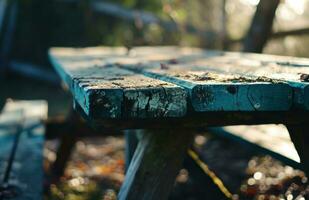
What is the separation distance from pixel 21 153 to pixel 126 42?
3.05m

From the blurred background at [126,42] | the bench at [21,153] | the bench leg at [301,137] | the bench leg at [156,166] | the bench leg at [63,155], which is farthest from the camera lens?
the bench leg at [63,155]

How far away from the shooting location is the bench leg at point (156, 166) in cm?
175

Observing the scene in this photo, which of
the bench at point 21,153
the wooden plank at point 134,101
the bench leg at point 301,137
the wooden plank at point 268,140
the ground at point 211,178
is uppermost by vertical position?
the wooden plank at point 134,101

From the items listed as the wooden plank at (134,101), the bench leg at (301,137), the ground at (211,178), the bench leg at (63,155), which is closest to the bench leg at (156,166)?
the bench leg at (301,137)

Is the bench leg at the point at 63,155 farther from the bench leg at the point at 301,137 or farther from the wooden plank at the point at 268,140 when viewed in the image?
the bench leg at the point at 301,137

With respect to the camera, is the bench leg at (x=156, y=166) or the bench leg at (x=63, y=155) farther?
the bench leg at (x=63, y=155)

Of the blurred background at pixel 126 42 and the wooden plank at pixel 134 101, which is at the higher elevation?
the wooden plank at pixel 134 101

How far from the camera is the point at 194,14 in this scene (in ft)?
29.7

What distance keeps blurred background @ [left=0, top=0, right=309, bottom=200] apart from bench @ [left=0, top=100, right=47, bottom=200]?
54 cm

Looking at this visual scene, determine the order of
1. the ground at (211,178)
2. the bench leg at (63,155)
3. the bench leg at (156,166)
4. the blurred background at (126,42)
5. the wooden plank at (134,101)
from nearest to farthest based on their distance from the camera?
1. the wooden plank at (134,101)
2. the bench leg at (156,166)
3. the ground at (211,178)
4. the blurred background at (126,42)
5. the bench leg at (63,155)

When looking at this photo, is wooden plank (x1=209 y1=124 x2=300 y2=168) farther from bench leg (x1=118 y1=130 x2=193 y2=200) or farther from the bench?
the bench

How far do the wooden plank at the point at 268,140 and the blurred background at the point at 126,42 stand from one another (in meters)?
0.42

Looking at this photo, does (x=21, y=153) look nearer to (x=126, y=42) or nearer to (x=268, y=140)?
(x=268, y=140)

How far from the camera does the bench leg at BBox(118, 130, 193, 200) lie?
5.73ft
